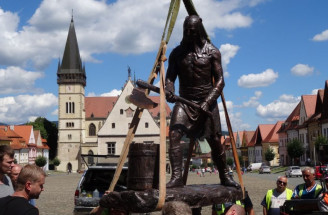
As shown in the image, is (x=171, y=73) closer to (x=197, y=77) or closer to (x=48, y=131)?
(x=197, y=77)

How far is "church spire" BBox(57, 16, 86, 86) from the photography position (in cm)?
10012

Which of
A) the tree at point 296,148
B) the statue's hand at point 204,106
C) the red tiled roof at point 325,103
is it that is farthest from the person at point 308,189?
the tree at point 296,148

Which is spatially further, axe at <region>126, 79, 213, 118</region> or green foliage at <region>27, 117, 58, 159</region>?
green foliage at <region>27, 117, 58, 159</region>

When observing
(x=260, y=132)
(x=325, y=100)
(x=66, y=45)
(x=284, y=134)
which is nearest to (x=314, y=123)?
(x=325, y=100)

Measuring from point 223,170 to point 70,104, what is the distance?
9588 centimetres

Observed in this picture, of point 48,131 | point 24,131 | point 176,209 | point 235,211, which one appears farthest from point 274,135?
point 176,209

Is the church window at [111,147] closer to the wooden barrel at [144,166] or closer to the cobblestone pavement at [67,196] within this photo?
the cobblestone pavement at [67,196]

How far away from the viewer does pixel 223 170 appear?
5.66 m

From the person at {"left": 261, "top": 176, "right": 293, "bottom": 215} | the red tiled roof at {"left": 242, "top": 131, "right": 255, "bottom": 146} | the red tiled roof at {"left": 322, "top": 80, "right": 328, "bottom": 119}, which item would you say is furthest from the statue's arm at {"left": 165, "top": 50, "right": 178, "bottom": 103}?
the red tiled roof at {"left": 242, "top": 131, "right": 255, "bottom": 146}

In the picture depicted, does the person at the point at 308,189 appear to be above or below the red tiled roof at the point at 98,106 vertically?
below

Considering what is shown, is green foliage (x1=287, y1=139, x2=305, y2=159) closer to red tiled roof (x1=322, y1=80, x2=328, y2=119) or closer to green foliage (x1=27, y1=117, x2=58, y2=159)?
red tiled roof (x1=322, y1=80, x2=328, y2=119)

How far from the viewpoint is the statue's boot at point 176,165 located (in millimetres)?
4907

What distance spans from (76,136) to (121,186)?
3498 inches

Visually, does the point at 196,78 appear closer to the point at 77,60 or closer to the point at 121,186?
the point at 121,186
